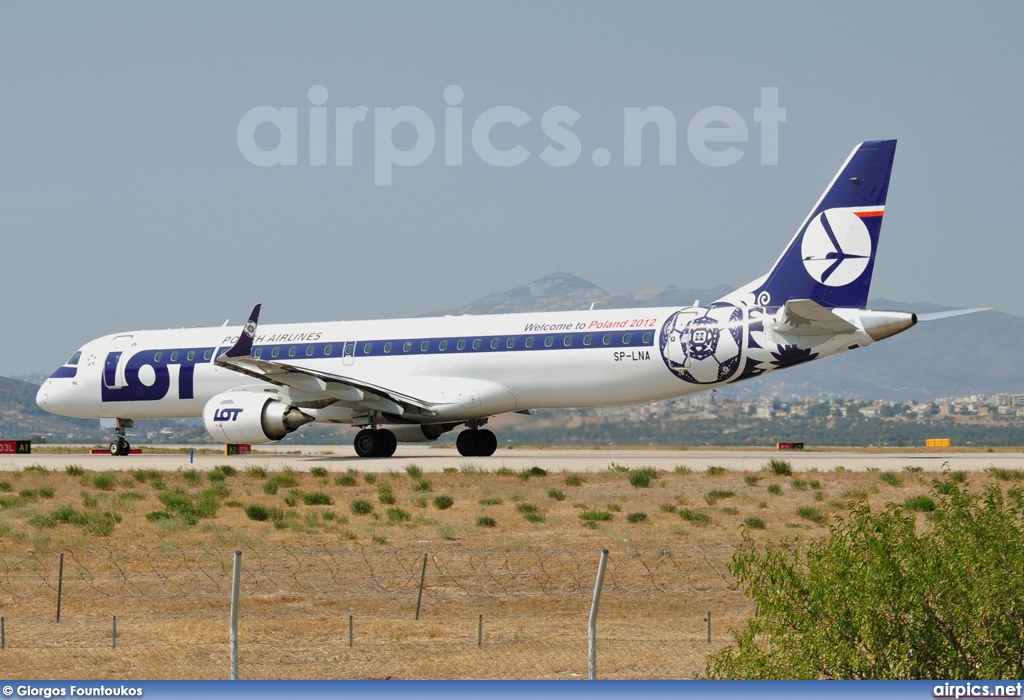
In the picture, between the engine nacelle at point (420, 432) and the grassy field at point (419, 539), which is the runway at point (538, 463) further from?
the grassy field at point (419, 539)

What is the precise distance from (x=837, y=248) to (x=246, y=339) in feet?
50.8

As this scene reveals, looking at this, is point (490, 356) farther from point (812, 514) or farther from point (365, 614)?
point (365, 614)

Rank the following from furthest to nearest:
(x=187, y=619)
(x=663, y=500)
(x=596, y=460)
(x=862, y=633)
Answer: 1. (x=596, y=460)
2. (x=663, y=500)
3. (x=187, y=619)
4. (x=862, y=633)

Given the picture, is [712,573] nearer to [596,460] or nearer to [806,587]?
[806,587]

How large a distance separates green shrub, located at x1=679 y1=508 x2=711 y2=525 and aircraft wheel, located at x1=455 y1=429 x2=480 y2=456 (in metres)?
15.8

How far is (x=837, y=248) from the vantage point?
31453 mm

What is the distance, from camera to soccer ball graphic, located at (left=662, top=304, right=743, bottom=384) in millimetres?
31406

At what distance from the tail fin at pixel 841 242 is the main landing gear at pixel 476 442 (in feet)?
32.0

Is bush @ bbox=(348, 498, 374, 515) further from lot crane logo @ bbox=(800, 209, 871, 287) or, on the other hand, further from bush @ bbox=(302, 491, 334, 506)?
lot crane logo @ bbox=(800, 209, 871, 287)

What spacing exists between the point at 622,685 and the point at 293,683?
5.77ft

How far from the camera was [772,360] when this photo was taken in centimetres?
3114

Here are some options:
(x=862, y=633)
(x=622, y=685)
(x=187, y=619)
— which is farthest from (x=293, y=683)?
(x=187, y=619)

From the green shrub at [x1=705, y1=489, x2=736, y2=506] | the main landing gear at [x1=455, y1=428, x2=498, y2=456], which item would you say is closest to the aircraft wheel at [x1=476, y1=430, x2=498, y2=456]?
the main landing gear at [x1=455, y1=428, x2=498, y2=456]

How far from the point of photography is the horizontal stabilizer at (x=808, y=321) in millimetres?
29702
